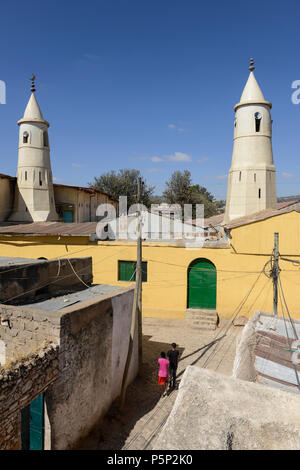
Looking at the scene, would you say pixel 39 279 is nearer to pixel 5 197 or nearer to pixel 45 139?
pixel 5 197

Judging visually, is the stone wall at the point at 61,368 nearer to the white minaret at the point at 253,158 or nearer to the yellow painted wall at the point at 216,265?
the yellow painted wall at the point at 216,265

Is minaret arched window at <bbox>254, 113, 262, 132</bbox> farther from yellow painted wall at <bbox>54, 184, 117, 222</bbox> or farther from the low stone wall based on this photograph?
the low stone wall

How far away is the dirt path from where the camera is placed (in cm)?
702

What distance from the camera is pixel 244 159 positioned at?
707 inches

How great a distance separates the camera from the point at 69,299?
25.6 ft

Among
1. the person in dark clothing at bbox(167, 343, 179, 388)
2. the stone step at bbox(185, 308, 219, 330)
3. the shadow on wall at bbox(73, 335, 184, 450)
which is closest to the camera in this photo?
the shadow on wall at bbox(73, 335, 184, 450)

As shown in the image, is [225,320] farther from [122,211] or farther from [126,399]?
[122,211]

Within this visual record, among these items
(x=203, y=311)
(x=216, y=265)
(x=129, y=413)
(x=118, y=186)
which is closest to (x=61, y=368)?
(x=129, y=413)

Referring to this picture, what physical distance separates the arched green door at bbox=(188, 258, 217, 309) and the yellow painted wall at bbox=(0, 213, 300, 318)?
28 centimetres

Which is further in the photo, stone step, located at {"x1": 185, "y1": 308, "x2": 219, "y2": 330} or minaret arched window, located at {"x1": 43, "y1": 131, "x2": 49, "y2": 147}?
minaret arched window, located at {"x1": 43, "y1": 131, "x2": 49, "y2": 147}

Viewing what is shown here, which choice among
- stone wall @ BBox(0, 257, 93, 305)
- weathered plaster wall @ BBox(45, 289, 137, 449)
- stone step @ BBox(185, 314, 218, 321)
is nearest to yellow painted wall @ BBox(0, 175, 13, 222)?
stone wall @ BBox(0, 257, 93, 305)

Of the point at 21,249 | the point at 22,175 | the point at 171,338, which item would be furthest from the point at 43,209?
the point at 171,338

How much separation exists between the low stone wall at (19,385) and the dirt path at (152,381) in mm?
2144

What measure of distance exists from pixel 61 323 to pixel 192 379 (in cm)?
438
